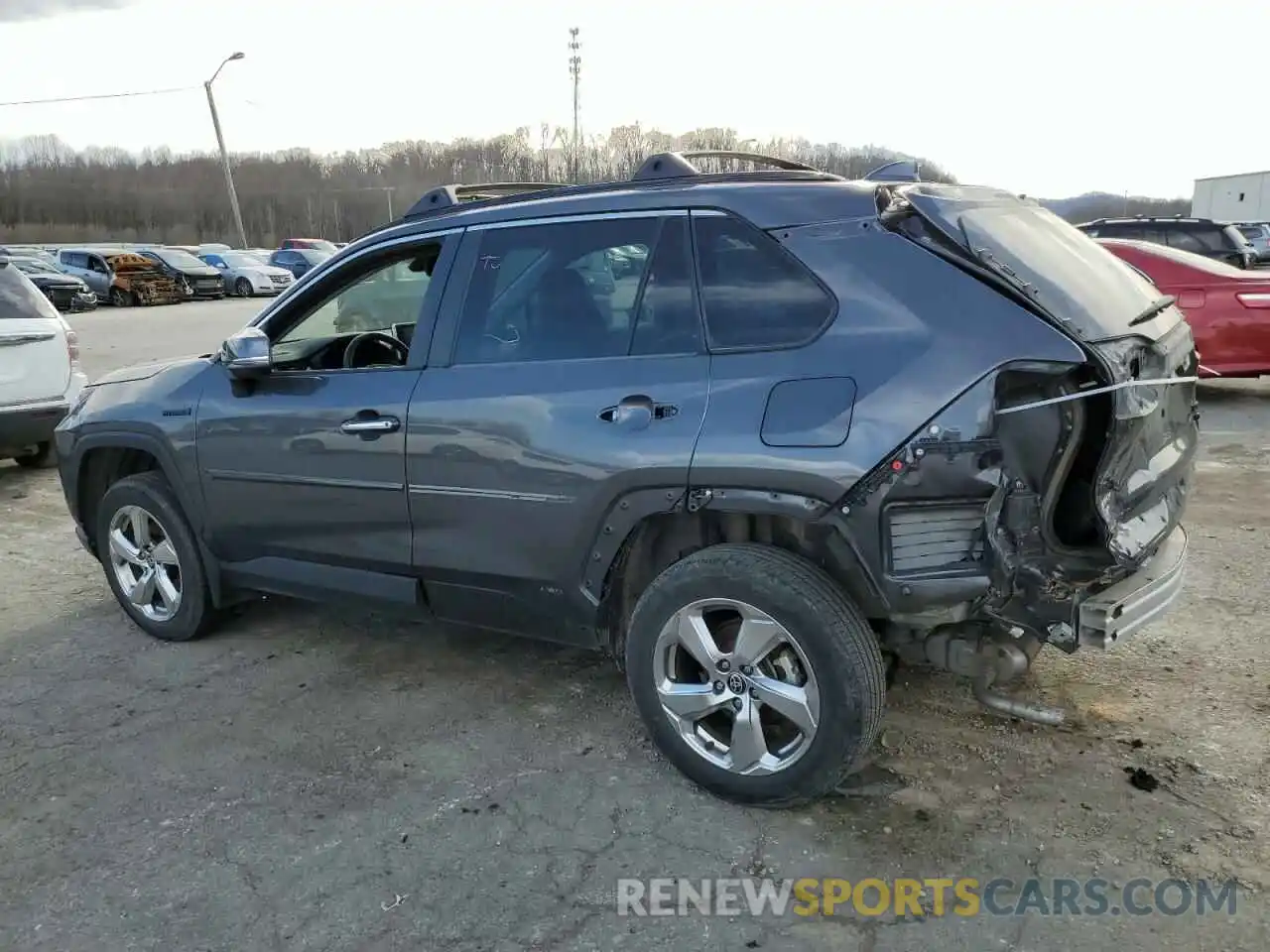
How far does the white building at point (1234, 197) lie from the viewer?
62.0 metres

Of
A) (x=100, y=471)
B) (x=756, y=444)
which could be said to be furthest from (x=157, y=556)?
(x=756, y=444)

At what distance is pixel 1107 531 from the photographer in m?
2.86

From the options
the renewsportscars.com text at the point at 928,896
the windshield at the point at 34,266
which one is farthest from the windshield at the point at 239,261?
the renewsportscars.com text at the point at 928,896

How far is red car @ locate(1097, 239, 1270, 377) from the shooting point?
28.5 ft

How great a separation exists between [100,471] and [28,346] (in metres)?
3.51

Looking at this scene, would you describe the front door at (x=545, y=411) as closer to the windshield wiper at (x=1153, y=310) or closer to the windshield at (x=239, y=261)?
the windshield wiper at (x=1153, y=310)

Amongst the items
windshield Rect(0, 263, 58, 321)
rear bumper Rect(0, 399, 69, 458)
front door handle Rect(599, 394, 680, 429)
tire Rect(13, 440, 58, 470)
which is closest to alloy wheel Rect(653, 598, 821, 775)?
front door handle Rect(599, 394, 680, 429)

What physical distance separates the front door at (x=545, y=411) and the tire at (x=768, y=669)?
0.93 feet

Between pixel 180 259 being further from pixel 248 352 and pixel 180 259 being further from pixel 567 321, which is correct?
pixel 567 321

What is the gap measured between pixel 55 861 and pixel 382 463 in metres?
1.60

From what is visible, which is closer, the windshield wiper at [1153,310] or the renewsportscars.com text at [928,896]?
the renewsportscars.com text at [928,896]

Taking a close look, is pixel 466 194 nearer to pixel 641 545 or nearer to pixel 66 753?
pixel 641 545

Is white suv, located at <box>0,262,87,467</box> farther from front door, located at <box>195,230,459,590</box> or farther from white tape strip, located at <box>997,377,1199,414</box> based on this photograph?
white tape strip, located at <box>997,377,1199,414</box>

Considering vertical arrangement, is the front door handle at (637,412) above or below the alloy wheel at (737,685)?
above
